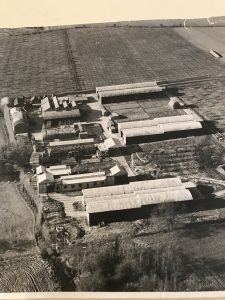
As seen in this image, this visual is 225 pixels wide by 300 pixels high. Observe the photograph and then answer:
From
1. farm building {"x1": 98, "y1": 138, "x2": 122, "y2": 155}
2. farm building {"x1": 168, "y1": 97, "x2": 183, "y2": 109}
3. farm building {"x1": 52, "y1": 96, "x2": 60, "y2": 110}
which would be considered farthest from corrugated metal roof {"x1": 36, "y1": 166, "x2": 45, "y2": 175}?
farm building {"x1": 168, "y1": 97, "x2": 183, "y2": 109}

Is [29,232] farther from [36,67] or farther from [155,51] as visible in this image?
[155,51]

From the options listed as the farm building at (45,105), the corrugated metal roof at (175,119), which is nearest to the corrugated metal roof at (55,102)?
the farm building at (45,105)

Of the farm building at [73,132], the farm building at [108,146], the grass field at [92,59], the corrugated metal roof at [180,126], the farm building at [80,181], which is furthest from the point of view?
the grass field at [92,59]

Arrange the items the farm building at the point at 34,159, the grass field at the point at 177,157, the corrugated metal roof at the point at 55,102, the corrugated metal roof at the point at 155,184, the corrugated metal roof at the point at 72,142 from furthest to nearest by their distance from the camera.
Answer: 1. the corrugated metal roof at the point at 55,102
2. the corrugated metal roof at the point at 72,142
3. the farm building at the point at 34,159
4. the grass field at the point at 177,157
5. the corrugated metal roof at the point at 155,184

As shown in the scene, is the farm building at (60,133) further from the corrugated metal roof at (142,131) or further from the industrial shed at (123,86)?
the industrial shed at (123,86)

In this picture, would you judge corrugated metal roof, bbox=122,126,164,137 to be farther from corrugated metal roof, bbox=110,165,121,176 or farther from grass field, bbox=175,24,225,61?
grass field, bbox=175,24,225,61

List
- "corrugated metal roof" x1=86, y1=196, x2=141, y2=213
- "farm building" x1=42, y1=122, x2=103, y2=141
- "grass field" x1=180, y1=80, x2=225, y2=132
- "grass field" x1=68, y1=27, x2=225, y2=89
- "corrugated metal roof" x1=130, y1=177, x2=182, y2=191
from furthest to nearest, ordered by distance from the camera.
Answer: "grass field" x1=68, y1=27, x2=225, y2=89 < "grass field" x1=180, y1=80, x2=225, y2=132 < "farm building" x1=42, y1=122, x2=103, y2=141 < "corrugated metal roof" x1=130, y1=177, x2=182, y2=191 < "corrugated metal roof" x1=86, y1=196, x2=141, y2=213
